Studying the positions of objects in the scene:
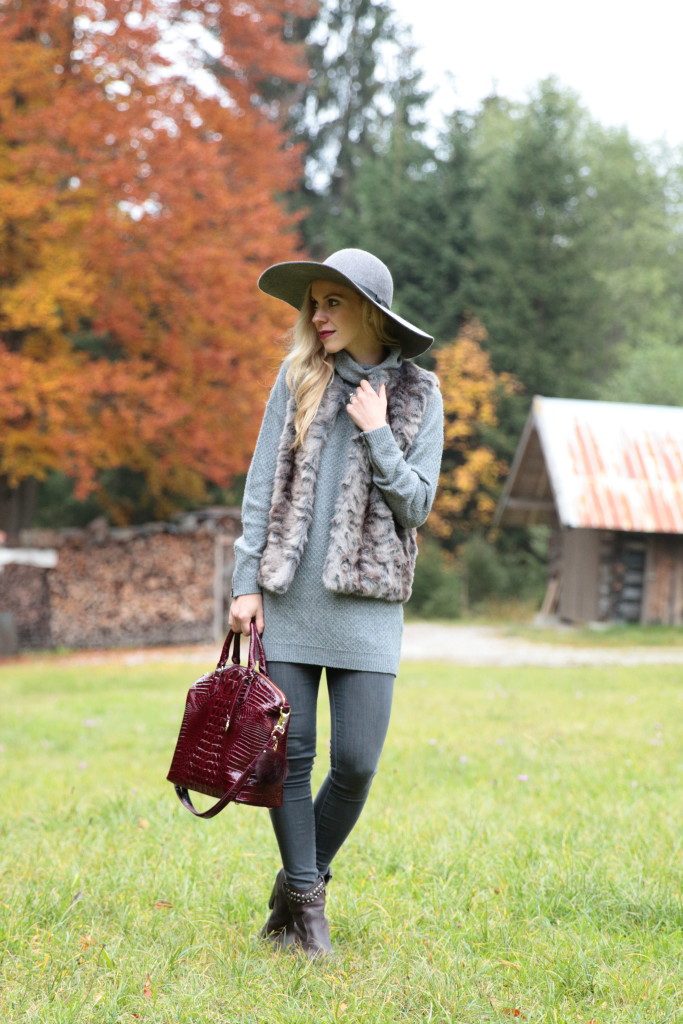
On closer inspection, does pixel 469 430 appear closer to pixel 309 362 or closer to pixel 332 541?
pixel 309 362

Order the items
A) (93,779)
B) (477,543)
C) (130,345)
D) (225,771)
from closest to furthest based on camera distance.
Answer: (225,771)
(93,779)
(130,345)
(477,543)

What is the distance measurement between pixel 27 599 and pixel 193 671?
189 inches

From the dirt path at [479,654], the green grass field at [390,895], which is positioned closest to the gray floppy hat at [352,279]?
the green grass field at [390,895]

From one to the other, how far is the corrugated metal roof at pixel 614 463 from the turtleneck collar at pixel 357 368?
11553 mm

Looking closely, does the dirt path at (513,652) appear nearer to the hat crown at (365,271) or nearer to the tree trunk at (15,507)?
the tree trunk at (15,507)

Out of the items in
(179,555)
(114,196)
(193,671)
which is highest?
(114,196)

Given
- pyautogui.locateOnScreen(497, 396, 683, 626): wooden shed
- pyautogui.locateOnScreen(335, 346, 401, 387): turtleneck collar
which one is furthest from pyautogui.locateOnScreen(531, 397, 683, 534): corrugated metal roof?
pyautogui.locateOnScreen(335, 346, 401, 387): turtleneck collar

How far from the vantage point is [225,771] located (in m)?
2.66

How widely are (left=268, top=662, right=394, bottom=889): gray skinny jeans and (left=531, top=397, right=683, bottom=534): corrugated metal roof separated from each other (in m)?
11.7

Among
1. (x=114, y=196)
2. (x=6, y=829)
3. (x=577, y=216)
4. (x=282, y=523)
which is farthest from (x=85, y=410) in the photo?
(x=577, y=216)

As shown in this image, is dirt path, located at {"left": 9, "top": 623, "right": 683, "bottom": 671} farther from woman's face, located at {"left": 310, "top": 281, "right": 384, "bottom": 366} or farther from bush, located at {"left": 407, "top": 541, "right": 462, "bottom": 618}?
woman's face, located at {"left": 310, "top": 281, "right": 384, "bottom": 366}

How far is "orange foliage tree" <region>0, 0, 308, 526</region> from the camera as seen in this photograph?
1250cm

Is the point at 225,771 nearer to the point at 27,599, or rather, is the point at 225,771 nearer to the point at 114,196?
the point at 114,196

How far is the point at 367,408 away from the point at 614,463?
44.1 feet
